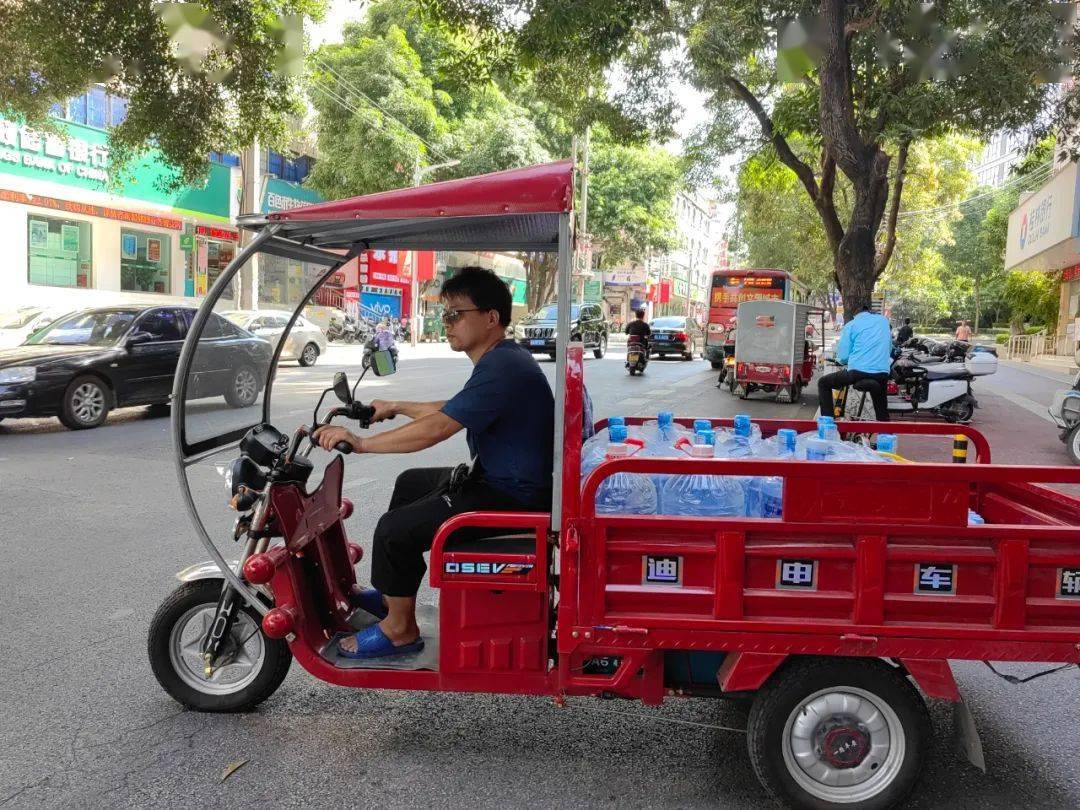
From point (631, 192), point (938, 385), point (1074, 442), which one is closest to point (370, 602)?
point (1074, 442)

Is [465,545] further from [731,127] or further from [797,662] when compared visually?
[731,127]

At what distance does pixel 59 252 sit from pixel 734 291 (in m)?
18.6

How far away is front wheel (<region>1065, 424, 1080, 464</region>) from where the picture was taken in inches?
387

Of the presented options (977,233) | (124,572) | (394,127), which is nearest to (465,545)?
(124,572)

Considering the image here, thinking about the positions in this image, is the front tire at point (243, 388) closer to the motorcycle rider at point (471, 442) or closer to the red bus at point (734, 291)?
the motorcycle rider at point (471, 442)

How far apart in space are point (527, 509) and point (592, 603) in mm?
530

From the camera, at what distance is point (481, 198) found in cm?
276

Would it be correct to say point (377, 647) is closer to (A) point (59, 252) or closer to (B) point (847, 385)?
(B) point (847, 385)

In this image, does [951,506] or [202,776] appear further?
Result: [202,776]

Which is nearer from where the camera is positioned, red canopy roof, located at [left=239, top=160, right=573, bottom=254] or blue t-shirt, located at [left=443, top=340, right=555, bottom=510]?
red canopy roof, located at [left=239, top=160, right=573, bottom=254]

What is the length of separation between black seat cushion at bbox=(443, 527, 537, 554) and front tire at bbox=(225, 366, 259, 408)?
130 centimetres

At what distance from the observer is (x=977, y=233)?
5328 cm

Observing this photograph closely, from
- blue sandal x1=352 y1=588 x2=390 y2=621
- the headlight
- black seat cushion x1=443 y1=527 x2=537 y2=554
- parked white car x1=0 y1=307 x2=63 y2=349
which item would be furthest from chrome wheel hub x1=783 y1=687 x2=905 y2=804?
parked white car x1=0 y1=307 x2=63 y2=349

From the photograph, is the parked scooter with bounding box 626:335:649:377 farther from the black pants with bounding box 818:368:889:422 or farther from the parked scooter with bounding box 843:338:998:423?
the black pants with bounding box 818:368:889:422
